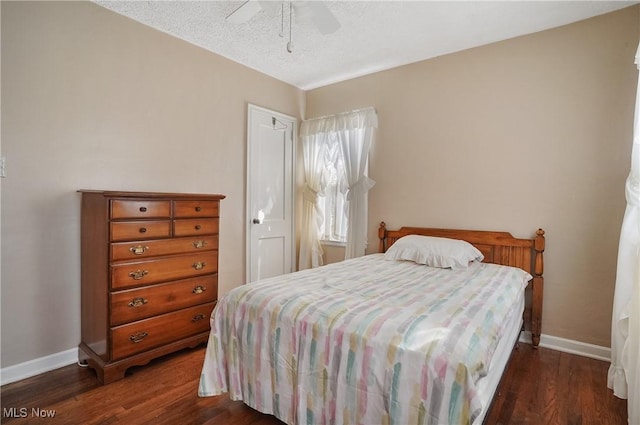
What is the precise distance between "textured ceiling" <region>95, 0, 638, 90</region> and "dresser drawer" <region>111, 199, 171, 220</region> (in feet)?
4.84

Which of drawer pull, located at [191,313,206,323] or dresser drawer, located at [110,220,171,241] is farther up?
dresser drawer, located at [110,220,171,241]

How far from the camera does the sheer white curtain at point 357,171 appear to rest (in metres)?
3.60

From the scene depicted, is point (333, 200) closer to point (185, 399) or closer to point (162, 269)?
point (162, 269)

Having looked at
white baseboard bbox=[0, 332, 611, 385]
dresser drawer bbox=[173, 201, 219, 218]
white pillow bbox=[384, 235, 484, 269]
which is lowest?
white baseboard bbox=[0, 332, 611, 385]

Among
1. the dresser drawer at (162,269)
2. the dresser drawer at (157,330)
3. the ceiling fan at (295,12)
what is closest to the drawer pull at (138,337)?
the dresser drawer at (157,330)

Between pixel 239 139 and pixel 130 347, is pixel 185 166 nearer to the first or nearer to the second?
pixel 239 139

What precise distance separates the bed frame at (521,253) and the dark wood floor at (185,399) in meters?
0.41

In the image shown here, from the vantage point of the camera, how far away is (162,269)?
2365mm

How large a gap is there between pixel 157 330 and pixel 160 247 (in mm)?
584

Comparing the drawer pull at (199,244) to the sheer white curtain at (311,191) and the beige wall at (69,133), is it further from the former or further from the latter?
the sheer white curtain at (311,191)

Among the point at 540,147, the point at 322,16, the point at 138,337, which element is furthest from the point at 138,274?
the point at 540,147

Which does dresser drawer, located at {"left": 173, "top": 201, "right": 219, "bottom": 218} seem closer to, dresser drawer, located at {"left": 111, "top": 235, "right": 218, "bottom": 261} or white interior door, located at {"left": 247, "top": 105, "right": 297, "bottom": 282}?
dresser drawer, located at {"left": 111, "top": 235, "right": 218, "bottom": 261}

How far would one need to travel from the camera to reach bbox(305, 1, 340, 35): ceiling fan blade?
2.03 meters

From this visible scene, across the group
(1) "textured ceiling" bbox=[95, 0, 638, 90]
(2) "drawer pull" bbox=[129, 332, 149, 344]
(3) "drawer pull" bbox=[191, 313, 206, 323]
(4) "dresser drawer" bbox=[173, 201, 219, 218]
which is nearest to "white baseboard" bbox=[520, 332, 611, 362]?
(1) "textured ceiling" bbox=[95, 0, 638, 90]
